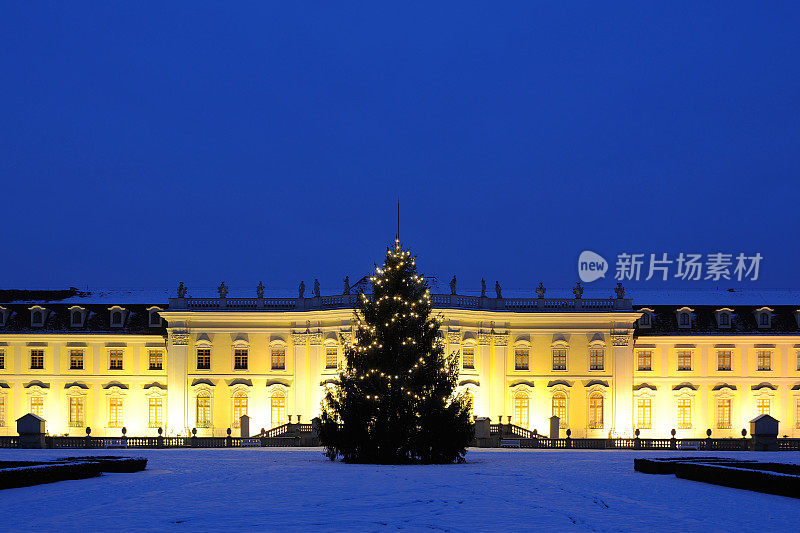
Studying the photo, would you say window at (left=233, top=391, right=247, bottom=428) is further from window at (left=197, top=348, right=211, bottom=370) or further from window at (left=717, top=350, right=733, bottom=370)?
window at (left=717, top=350, right=733, bottom=370)

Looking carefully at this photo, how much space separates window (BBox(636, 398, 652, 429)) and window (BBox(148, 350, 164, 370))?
2783 cm

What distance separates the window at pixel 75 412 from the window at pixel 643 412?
106 feet

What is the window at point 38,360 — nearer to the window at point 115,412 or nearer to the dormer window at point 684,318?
the window at point 115,412

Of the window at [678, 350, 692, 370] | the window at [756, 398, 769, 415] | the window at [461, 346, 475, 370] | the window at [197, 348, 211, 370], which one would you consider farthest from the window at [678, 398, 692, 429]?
the window at [197, 348, 211, 370]

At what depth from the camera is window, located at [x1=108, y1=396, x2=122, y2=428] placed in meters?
63.9

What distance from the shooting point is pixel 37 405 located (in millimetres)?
64438

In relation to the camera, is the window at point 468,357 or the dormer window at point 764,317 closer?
the window at point 468,357

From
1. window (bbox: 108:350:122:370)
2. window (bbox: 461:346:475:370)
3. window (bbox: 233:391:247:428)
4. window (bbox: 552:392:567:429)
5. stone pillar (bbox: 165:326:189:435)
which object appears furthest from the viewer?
window (bbox: 108:350:122:370)

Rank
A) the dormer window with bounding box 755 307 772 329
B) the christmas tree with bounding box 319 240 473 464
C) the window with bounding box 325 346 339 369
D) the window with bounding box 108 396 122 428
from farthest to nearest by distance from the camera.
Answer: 1. the dormer window with bounding box 755 307 772 329
2. the window with bounding box 108 396 122 428
3. the window with bounding box 325 346 339 369
4. the christmas tree with bounding box 319 240 473 464

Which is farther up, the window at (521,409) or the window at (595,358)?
the window at (595,358)

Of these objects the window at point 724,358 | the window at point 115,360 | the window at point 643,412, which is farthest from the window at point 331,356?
the window at point 724,358

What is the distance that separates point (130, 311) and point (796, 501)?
49.9 m

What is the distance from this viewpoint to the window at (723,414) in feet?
211

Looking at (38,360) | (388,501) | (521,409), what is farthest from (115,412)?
(388,501)
